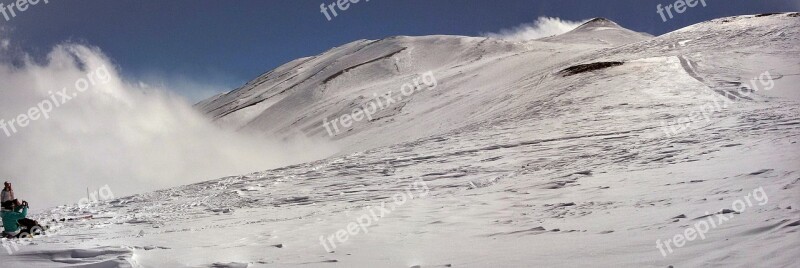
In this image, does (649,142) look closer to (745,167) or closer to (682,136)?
(682,136)

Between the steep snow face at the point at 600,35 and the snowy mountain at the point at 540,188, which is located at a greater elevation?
the steep snow face at the point at 600,35

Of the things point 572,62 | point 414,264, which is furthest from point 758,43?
point 414,264

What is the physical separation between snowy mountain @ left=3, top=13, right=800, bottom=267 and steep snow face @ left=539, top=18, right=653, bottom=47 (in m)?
25.7

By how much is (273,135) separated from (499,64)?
14.8 meters

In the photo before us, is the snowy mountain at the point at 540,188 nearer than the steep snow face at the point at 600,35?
Yes

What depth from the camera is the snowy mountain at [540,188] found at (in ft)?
22.0

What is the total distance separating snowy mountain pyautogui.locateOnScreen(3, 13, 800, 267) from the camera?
670 cm

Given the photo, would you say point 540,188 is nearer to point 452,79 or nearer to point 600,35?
point 452,79

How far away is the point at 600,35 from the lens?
62.2 metres

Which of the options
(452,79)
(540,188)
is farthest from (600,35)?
(540,188)

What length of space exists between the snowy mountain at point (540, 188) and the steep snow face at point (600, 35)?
2573 centimetres

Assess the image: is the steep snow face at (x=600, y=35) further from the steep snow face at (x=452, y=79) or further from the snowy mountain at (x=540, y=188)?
the snowy mountain at (x=540, y=188)

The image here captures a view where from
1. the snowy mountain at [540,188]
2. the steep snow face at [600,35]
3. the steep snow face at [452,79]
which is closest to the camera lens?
the snowy mountain at [540,188]

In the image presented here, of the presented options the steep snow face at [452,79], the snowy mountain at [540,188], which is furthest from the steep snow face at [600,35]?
the snowy mountain at [540,188]
